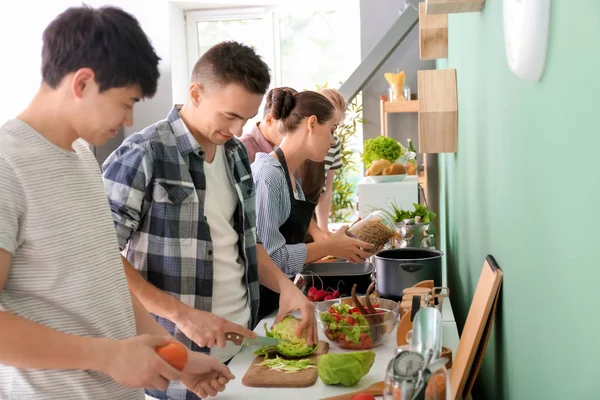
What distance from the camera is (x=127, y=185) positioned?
163 cm

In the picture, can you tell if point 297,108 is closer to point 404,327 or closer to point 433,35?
point 404,327

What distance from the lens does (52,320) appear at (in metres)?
1.13

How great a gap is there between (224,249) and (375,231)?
2.73 feet

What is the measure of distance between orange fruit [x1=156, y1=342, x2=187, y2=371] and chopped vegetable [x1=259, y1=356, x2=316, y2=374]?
0.55 meters

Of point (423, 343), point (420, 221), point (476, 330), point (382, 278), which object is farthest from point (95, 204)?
point (420, 221)

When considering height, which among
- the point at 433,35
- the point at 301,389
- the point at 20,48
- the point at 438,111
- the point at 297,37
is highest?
the point at 297,37

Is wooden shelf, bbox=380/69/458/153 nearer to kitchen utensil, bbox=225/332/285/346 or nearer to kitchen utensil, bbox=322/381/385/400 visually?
kitchen utensil, bbox=225/332/285/346

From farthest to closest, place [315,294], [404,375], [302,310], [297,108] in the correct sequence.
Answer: [297,108]
[315,294]
[302,310]
[404,375]

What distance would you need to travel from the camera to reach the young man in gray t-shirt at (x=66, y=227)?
1.03 metres

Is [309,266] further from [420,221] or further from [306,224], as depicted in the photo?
[420,221]

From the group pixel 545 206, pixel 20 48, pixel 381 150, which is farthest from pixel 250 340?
pixel 20 48

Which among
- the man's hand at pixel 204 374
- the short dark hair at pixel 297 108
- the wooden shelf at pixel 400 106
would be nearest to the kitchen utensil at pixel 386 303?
the man's hand at pixel 204 374

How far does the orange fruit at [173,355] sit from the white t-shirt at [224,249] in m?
Result: 0.73

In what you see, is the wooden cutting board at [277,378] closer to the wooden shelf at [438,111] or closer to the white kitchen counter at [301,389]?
the white kitchen counter at [301,389]
